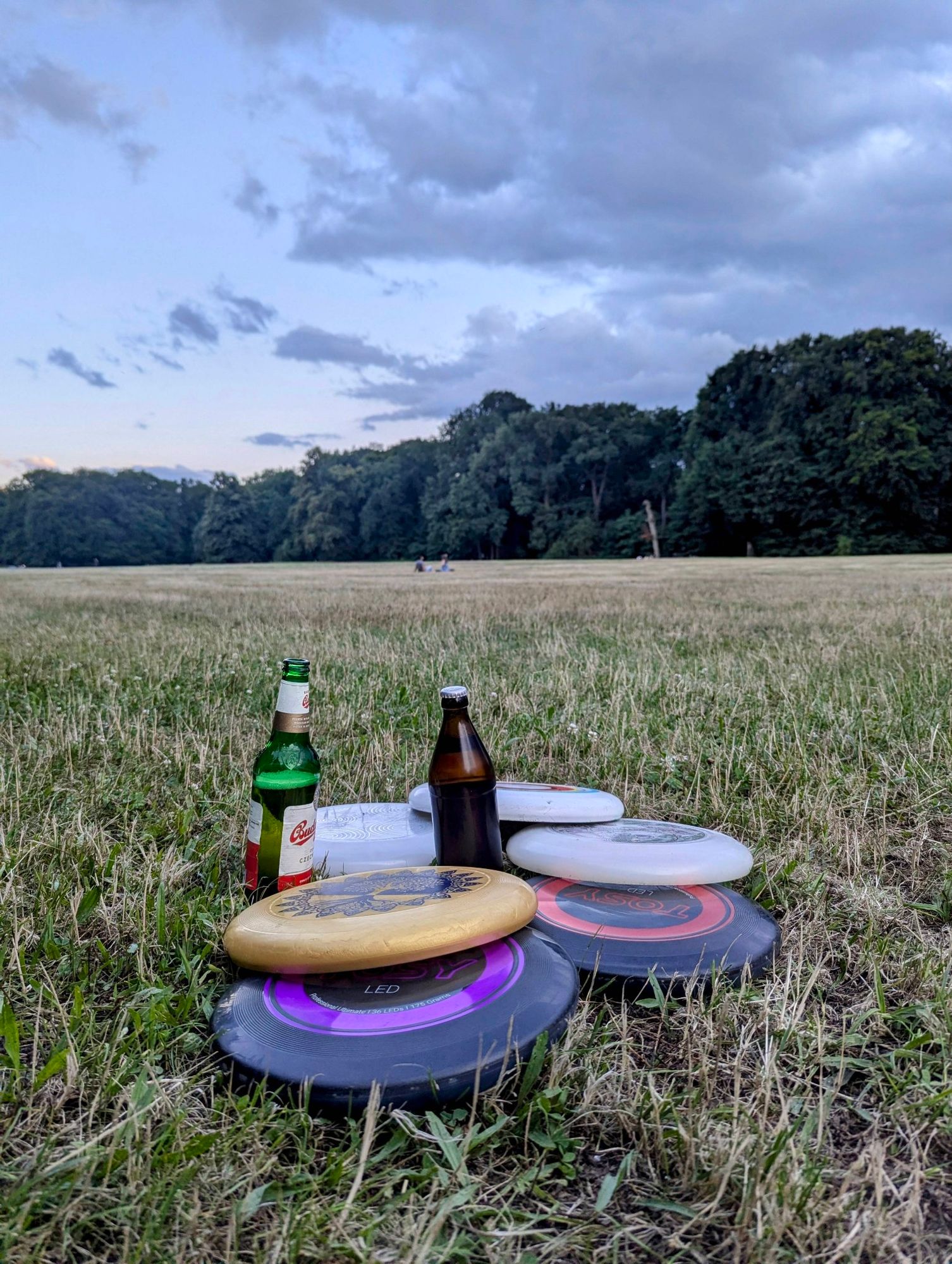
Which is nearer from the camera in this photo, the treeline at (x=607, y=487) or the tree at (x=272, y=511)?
the treeline at (x=607, y=487)

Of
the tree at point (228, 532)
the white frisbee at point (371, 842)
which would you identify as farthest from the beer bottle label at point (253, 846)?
the tree at point (228, 532)

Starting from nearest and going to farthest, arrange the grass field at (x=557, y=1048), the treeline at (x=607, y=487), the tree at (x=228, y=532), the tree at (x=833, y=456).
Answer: the grass field at (x=557, y=1048) < the tree at (x=833, y=456) < the treeline at (x=607, y=487) < the tree at (x=228, y=532)

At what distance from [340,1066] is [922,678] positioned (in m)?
5.04

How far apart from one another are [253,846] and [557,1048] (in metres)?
1.12

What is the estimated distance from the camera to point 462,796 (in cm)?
230

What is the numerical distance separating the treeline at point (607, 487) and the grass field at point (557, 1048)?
2136 inches

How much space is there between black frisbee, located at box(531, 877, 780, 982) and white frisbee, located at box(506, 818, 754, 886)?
0.07 metres

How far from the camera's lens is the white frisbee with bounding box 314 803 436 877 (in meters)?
2.46

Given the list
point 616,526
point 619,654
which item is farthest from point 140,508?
point 619,654

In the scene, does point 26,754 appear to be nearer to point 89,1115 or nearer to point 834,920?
point 89,1115

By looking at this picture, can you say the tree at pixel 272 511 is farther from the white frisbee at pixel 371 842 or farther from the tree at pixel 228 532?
the white frisbee at pixel 371 842

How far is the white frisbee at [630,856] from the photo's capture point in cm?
222

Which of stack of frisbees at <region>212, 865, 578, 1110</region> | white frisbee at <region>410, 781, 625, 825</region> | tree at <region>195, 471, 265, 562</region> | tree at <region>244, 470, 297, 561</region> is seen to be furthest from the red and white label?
tree at <region>195, 471, 265, 562</region>

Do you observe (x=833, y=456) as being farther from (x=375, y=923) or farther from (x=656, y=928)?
(x=375, y=923)
